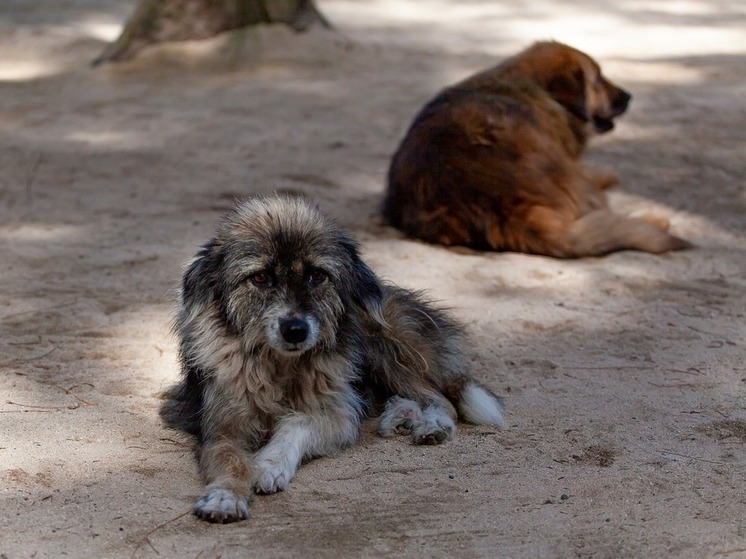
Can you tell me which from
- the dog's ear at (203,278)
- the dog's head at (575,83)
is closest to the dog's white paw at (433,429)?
the dog's ear at (203,278)

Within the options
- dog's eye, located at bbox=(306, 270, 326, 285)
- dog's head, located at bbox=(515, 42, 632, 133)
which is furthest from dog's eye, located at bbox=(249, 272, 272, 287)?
dog's head, located at bbox=(515, 42, 632, 133)

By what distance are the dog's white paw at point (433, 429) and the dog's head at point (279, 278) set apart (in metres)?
0.54

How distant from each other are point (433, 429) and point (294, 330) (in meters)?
0.80

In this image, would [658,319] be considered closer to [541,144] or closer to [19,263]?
[541,144]

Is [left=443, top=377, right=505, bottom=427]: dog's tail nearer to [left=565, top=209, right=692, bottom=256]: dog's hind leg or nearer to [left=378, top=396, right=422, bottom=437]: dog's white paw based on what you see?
[left=378, top=396, right=422, bottom=437]: dog's white paw

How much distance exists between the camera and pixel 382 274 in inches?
269

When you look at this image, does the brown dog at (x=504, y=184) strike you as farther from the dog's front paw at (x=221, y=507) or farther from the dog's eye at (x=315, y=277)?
the dog's front paw at (x=221, y=507)

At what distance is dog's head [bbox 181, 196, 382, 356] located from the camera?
4.46m

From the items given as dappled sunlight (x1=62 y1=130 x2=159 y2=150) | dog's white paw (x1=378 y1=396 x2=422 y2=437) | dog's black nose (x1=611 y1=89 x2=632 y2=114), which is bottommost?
→ dappled sunlight (x1=62 y1=130 x2=159 y2=150)

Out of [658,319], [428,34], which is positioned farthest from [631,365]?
[428,34]

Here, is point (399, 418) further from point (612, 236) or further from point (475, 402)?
point (612, 236)

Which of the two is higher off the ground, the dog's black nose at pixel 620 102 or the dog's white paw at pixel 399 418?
the dog's black nose at pixel 620 102

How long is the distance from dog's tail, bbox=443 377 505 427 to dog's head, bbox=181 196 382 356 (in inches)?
25.2

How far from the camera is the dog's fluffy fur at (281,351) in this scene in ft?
14.6
